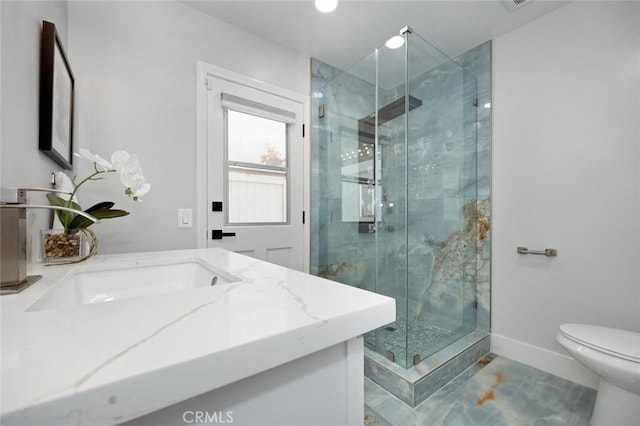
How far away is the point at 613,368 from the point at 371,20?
2.24 meters

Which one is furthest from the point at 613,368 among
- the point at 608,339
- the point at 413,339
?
the point at 413,339

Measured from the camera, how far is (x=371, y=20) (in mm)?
1818

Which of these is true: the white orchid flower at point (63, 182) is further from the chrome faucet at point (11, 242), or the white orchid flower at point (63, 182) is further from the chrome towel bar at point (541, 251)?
the chrome towel bar at point (541, 251)

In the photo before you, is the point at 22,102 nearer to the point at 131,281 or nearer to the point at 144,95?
the point at 131,281

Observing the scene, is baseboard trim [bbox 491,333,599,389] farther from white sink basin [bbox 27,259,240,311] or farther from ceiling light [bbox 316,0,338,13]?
ceiling light [bbox 316,0,338,13]

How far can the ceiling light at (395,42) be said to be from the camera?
1.77 m

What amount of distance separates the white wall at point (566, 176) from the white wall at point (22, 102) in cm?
249

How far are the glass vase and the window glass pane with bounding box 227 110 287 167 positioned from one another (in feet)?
3.47

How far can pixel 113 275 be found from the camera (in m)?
0.91

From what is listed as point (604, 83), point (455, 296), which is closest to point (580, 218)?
point (604, 83)

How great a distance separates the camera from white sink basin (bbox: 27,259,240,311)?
76 centimetres

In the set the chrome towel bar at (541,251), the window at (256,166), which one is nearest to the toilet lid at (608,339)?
the chrome towel bar at (541,251)

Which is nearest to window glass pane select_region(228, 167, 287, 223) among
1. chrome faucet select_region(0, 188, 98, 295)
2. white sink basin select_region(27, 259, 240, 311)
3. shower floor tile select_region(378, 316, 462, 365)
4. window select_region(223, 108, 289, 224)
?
window select_region(223, 108, 289, 224)

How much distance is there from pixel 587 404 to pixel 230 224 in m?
2.25
